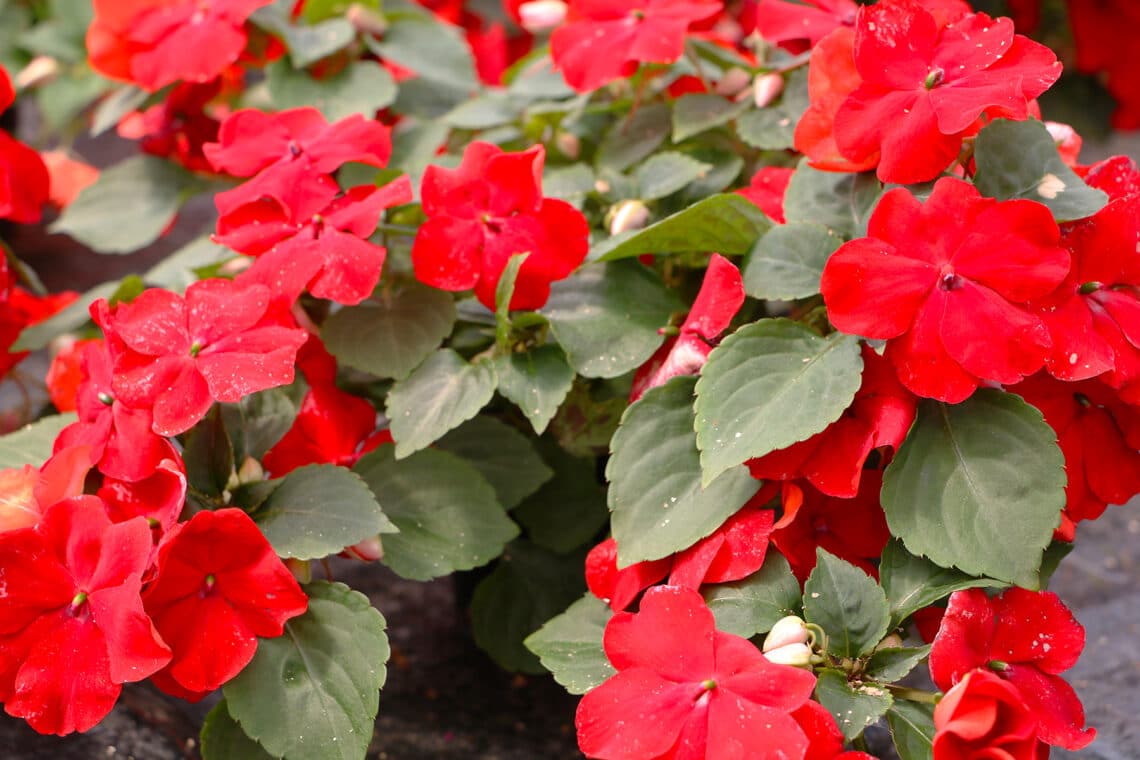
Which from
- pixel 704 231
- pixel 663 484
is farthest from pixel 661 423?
pixel 704 231

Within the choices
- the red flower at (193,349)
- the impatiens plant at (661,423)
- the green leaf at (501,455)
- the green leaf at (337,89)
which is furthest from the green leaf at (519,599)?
the green leaf at (337,89)

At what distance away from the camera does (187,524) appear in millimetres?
636

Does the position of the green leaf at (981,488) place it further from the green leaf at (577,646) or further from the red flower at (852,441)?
the green leaf at (577,646)

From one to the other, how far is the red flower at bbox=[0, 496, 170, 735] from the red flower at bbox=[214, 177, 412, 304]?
0.20 meters

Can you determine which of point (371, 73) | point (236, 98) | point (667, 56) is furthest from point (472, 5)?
point (667, 56)

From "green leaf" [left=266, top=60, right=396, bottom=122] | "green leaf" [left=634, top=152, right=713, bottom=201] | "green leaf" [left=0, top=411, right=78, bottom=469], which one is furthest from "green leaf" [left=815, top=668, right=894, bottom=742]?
"green leaf" [left=266, top=60, right=396, bottom=122]

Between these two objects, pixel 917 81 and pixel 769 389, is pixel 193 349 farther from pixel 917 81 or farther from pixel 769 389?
pixel 917 81

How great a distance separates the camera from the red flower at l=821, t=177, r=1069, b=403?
2.04 ft

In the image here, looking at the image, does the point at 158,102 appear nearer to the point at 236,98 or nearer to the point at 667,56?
the point at 236,98

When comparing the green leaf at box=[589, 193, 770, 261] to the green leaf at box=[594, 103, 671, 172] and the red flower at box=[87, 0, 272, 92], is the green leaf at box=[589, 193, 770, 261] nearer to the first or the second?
the green leaf at box=[594, 103, 671, 172]

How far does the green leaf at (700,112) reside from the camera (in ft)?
3.15

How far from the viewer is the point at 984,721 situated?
1.75 ft

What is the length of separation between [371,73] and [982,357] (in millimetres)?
729

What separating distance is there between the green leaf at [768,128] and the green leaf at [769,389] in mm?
246
